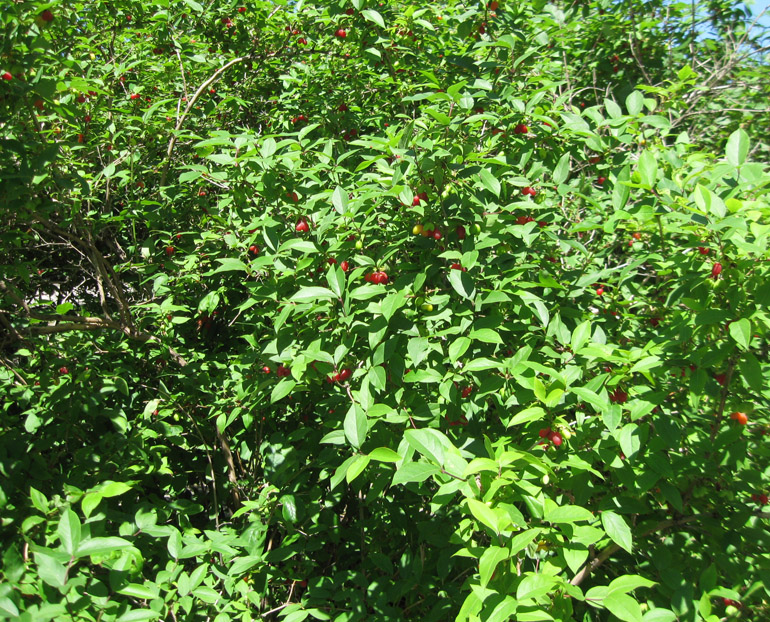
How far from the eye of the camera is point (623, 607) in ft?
4.14

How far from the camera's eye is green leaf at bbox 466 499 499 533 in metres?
1.19

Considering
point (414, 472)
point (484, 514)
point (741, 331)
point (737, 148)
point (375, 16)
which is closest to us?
point (484, 514)

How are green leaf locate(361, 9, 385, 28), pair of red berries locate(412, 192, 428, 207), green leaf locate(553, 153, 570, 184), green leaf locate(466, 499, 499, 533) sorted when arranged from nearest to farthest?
1. green leaf locate(466, 499, 499, 533)
2. pair of red berries locate(412, 192, 428, 207)
3. green leaf locate(553, 153, 570, 184)
4. green leaf locate(361, 9, 385, 28)

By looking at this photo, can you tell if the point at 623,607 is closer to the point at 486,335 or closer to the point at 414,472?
the point at 414,472

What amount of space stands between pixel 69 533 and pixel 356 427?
755 millimetres

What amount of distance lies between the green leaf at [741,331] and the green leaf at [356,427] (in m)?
0.97

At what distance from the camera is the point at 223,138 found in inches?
76.8

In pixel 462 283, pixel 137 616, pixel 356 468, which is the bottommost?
pixel 137 616

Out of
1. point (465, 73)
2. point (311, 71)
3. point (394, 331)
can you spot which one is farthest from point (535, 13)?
point (394, 331)

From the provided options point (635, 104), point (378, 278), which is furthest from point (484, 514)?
point (635, 104)

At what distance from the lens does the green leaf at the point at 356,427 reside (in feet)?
4.72

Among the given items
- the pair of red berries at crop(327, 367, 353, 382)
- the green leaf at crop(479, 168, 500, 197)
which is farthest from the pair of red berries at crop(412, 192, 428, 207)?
the pair of red berries at crop(327, 367, 353, 382)

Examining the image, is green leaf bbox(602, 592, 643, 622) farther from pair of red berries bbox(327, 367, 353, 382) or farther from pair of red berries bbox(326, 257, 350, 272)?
pair of red berries bbox(326, 257, 350, 272)

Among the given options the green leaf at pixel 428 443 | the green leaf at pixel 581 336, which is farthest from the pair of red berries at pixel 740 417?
the green leaf at pixel 428 443
